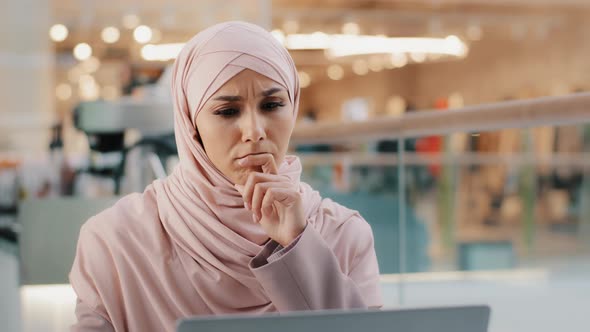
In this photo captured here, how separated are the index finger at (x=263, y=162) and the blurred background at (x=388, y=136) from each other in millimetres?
447

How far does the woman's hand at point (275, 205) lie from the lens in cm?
97

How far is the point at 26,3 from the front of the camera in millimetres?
9438

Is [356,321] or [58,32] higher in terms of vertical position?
[58,32]

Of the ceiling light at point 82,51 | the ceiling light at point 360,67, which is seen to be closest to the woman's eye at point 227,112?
the ceiling light at point 82,51

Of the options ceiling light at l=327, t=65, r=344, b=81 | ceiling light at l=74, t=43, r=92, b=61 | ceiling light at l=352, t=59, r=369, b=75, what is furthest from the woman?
ceiling light at l=327, t=65, r=344, b=81

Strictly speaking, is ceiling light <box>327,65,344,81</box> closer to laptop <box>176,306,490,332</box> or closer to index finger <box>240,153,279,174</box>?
index finger <box>240,153,279,174</box>

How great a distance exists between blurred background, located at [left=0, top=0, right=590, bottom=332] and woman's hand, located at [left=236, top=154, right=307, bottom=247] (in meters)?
0.44

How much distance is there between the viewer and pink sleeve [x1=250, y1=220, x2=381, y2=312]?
970mm

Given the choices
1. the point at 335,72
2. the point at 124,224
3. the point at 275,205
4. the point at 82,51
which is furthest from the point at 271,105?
the point at 335,72

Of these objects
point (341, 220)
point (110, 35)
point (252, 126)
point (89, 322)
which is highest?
point (110, 35)

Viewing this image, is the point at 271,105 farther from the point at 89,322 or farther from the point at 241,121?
the point at 89,322

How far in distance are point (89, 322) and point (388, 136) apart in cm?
148

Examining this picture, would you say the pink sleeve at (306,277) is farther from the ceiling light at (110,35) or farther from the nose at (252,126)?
the ceiling light at (110,35)

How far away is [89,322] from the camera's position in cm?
→ 102
